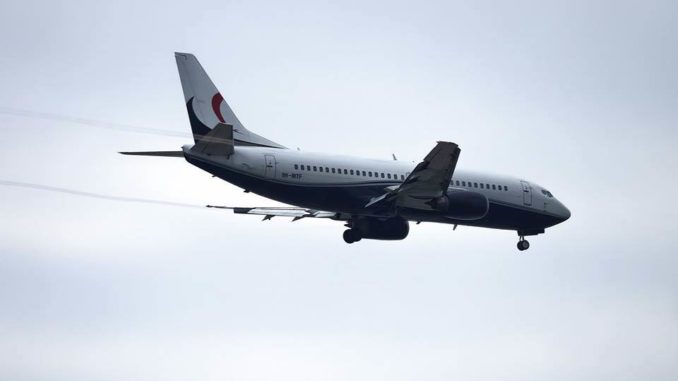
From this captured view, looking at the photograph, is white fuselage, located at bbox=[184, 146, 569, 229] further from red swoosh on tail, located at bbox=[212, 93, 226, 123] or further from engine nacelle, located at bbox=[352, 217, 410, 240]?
engine nacelle, located at bbox=[352, 217, 410, 240]

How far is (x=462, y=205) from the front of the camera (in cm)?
5312

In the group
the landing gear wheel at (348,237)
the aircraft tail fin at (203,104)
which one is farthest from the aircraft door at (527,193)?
the aircraft tail fin at (203,104)

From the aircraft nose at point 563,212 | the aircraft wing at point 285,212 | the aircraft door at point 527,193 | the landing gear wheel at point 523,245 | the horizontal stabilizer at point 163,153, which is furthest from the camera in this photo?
the aircraft nose at point 563,212

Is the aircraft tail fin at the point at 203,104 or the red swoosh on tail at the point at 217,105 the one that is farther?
the red swoosh on tail at the point at 217,105

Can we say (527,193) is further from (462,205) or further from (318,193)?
(318,193)

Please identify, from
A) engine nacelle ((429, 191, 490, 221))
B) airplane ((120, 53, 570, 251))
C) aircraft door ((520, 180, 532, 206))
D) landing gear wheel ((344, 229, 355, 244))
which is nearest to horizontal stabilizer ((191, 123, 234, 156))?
airplane ((120, 53, 570, 251))

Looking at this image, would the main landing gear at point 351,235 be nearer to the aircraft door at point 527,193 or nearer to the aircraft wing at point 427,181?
the aircraft wing at point 427,181

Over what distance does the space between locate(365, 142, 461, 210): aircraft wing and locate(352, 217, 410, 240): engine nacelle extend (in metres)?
3.20

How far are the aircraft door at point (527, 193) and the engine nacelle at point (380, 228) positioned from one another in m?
6.13

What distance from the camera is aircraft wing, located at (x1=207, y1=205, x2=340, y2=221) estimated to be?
5391 centimetres

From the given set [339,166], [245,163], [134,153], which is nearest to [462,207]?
[339,166]

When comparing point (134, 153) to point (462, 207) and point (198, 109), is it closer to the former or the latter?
point (198, 109)

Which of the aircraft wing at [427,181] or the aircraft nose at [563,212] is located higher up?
the aircraft nose at [563,212]

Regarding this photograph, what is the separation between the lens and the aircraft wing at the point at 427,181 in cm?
5069
